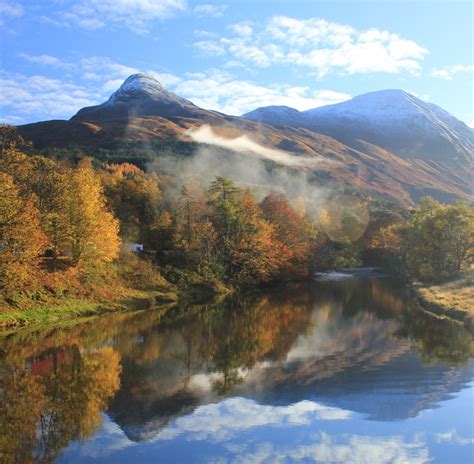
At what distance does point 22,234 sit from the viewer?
44375mm

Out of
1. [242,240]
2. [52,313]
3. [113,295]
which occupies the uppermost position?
[242,240]

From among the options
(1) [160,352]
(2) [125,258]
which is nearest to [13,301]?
(1) [160,352]

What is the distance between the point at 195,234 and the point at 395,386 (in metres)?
51.5

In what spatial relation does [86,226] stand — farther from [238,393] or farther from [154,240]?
[238,393]

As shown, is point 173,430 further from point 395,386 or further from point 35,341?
point 35,341

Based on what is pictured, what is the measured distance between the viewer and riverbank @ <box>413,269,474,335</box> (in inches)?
1922

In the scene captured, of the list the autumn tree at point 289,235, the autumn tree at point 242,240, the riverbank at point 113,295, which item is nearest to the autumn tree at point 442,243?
the autumn tree at point 289,235

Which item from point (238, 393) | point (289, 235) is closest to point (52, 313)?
point (238, 393)

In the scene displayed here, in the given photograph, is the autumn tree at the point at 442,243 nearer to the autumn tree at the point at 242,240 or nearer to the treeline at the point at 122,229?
the treeline at the point at 122,229

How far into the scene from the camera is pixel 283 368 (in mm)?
32219

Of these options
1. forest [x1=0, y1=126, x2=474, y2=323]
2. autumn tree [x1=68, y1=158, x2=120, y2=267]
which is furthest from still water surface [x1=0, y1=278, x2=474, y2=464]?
autumn tree [x1=68, y1=158, x2=120, y2=267]

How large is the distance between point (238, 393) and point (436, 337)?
21.5m

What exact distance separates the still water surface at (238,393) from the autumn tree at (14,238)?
5.28m

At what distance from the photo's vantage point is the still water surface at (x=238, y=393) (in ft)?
63.9
